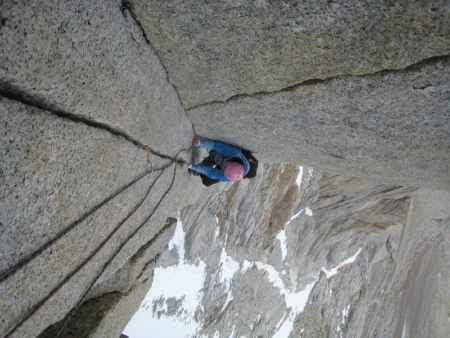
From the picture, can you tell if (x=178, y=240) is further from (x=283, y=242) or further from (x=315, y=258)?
(x=315, y=258)

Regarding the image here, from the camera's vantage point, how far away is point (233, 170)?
259 cm

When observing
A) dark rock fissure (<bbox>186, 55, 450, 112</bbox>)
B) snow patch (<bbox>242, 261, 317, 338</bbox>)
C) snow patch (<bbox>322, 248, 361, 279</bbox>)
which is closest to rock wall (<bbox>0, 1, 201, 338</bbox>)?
dark rock fissure (<bbox>186, 55, 450, 112</bbox>)

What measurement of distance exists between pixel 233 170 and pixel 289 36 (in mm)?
1549

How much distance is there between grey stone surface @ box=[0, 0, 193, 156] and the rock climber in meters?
1.07

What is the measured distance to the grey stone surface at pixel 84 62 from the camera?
0.79m

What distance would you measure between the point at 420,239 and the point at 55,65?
8.65 meters

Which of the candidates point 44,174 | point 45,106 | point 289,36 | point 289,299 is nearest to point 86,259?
point 44,174

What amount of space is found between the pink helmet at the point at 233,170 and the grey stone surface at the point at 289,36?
111 cm

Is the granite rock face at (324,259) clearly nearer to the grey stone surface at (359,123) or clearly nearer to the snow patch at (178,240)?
the snow patch at (178,240)

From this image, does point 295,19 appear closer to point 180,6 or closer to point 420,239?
point 180,6

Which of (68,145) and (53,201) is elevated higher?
(68,145)

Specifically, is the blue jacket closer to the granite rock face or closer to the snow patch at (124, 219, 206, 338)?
the granite rock face

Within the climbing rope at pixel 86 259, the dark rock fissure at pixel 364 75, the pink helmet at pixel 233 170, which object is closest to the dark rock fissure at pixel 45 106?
the climbing rope at pixel 86 259

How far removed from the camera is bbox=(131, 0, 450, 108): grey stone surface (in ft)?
3.03
